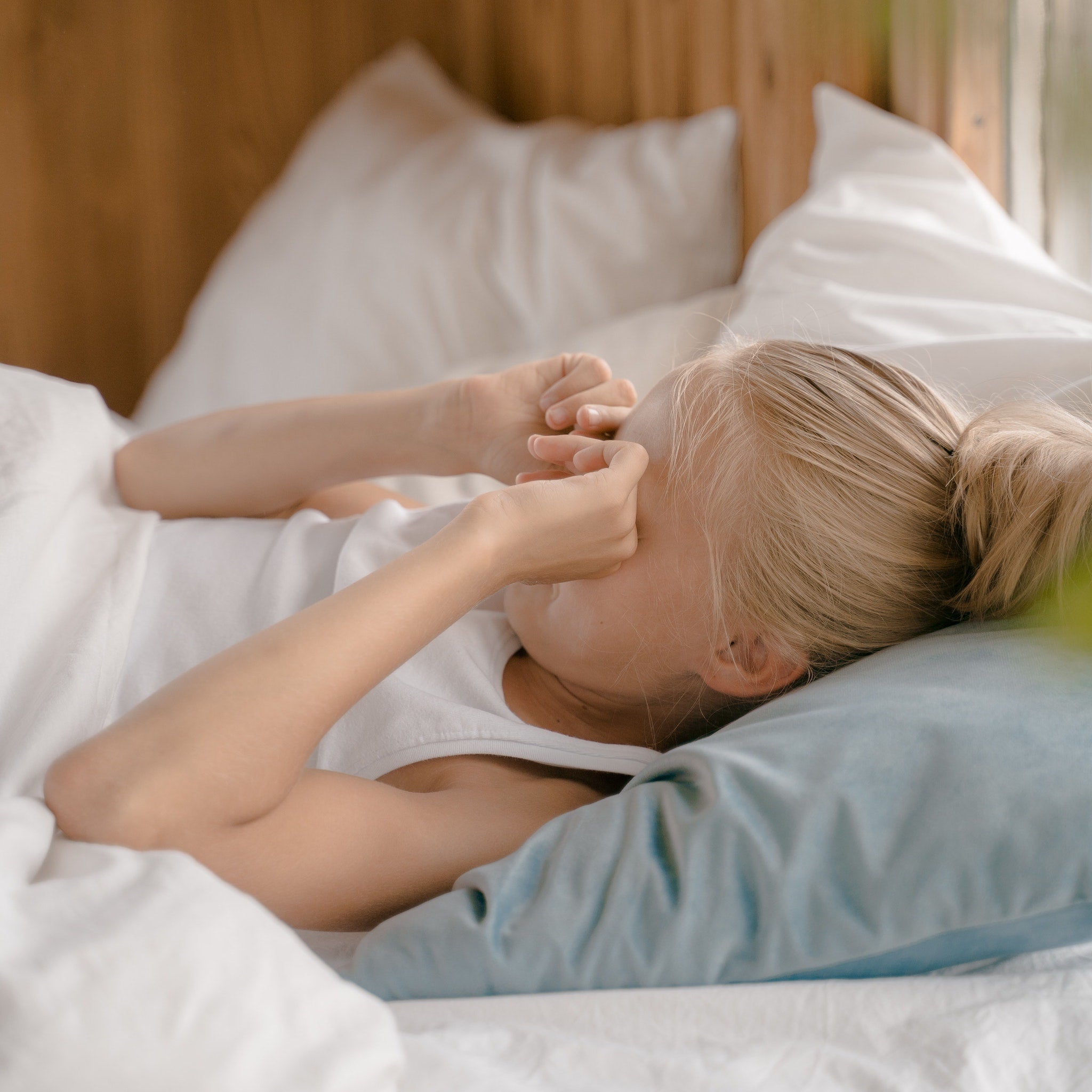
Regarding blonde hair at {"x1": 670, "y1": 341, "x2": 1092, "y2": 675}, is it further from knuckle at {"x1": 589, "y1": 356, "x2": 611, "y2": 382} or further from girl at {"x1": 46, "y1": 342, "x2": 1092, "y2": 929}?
knuckle at {"x1": 589, "y1": 356, "x2": 611, "y2": 382}

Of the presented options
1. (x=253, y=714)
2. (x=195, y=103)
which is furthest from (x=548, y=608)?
(x=195, y=103)

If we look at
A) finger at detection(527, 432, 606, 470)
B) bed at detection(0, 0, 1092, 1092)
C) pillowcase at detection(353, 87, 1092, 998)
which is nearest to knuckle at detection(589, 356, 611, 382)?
finger at detection(527, 432, 606, 470)

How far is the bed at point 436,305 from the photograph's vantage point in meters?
0.45

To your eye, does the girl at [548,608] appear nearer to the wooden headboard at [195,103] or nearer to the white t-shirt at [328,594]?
the white t-shirt at [328,594]

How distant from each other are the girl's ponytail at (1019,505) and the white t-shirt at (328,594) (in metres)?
0.28

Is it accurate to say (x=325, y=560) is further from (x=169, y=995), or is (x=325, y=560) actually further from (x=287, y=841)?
(x=169, y=995)

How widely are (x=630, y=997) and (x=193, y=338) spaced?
1397mm

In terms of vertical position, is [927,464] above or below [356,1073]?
above

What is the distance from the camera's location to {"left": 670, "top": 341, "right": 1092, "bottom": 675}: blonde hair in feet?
2.44

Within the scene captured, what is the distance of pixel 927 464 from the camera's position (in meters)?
0.76

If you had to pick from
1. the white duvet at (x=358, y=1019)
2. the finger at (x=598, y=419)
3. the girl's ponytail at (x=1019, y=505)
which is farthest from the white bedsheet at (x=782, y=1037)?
the finger at (x=598, y=419)

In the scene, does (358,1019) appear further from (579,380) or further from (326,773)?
(579,380)

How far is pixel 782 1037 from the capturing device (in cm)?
52

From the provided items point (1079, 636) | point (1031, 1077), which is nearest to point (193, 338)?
point (1031, 1077)
